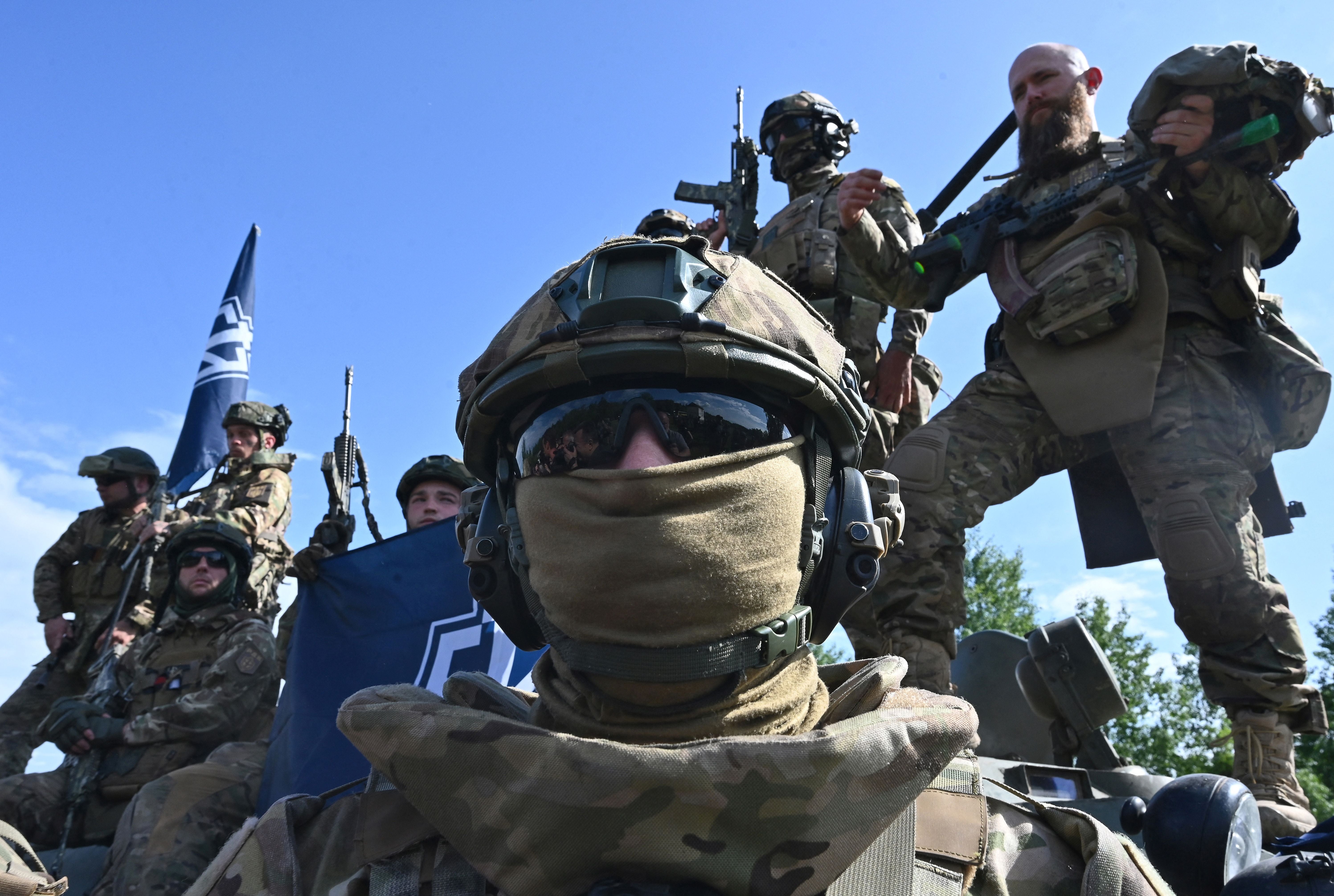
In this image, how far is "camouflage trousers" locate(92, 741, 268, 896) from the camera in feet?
14.6

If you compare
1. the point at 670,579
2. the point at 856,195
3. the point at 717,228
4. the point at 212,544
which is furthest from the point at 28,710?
the point at 670,579

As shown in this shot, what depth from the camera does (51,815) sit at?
5965mm

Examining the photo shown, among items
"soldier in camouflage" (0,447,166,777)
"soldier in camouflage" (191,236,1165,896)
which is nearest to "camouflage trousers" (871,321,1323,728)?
"soldier in camouflage" (191,236,1165,896)

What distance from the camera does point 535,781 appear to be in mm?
1813

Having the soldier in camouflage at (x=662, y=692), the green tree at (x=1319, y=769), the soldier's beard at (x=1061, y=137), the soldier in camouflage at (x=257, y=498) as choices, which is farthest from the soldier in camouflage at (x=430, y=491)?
the green tree at (x=1319, y=769)

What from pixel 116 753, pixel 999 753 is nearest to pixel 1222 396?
pixel 999 753

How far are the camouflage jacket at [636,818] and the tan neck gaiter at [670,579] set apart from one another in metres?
0.18

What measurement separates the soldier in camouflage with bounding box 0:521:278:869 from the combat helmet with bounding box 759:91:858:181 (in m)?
4.16

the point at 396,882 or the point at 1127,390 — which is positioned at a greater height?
the point at 1127,390

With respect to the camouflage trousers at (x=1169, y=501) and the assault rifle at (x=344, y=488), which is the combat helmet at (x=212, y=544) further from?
the camouflage trousers at (x=1169, y=501)

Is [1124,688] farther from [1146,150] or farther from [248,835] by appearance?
[248,835]

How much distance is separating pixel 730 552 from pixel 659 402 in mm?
331

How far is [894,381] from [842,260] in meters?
1.03

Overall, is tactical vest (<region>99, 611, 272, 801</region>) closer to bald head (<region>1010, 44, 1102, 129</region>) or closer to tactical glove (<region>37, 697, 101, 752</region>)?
tactical glove (<region>37, 697, 101, 752</region>)
